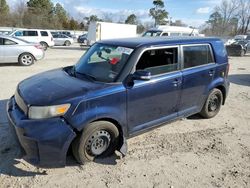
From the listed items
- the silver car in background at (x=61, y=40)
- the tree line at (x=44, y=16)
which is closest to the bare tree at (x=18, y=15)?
the tree line at (x=44, y=16)

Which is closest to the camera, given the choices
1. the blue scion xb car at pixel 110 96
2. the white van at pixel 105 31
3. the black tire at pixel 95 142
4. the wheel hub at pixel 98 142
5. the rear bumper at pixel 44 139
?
the rear bumper at pixel 44 139

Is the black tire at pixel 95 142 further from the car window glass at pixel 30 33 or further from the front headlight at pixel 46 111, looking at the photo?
the car window glass at pixel 30 33

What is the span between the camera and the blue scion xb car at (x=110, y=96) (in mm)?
3439

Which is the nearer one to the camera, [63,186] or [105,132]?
[63,186]

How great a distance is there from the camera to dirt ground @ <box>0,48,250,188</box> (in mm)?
3529

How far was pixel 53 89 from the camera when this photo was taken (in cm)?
380

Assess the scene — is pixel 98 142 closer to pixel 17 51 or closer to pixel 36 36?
pixel 17 51

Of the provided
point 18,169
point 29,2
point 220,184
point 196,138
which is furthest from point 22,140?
point 29,2

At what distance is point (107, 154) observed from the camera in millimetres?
4086

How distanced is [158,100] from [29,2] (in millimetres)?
64651

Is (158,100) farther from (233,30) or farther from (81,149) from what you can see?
(233,30)

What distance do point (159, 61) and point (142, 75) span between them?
684mm

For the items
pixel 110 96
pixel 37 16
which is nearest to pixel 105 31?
pixel 110 96

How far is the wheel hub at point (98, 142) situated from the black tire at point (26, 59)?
30.8ft
